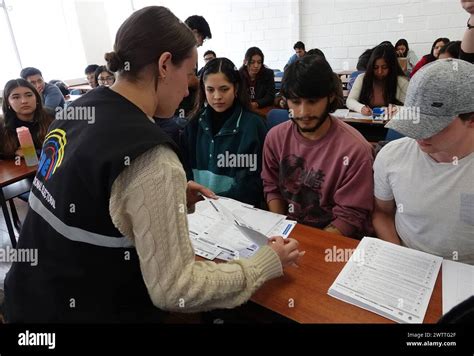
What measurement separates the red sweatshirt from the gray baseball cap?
1.15 feet

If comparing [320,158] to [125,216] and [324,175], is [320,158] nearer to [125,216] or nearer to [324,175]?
[324,175]

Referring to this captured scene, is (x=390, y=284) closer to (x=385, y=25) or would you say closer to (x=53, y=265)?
(x=53, y=265)

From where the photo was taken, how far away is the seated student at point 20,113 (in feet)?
8.08

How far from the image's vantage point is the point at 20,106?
8.32ft

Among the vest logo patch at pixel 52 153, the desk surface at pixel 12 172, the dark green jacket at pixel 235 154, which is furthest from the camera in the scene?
the desk surface at pixel 12 172

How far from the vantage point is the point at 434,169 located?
3.34 ft

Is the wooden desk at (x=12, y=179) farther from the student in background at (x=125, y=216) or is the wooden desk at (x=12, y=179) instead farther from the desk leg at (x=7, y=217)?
the student in background at (x=125, y=216)

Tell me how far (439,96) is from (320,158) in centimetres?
54

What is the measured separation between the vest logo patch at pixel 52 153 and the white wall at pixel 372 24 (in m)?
5.49

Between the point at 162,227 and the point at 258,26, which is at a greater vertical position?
the point at 258,26

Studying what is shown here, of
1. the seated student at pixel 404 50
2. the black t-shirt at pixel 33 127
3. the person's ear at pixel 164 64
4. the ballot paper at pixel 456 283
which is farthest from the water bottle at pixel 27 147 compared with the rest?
the seated student at pixel 404 50

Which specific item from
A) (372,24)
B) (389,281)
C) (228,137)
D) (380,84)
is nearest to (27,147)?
(228,137)

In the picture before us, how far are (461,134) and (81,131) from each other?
3.27 ft

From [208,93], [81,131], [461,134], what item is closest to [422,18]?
[208,93]
